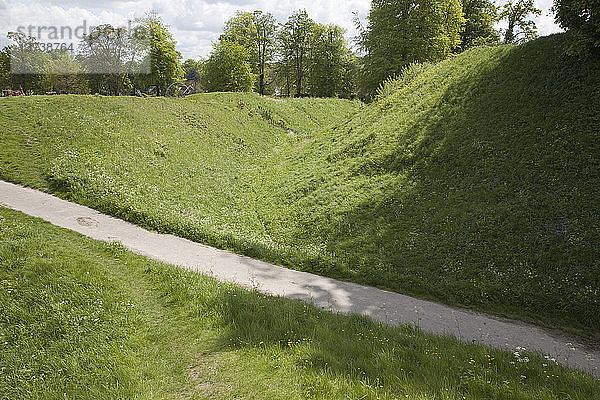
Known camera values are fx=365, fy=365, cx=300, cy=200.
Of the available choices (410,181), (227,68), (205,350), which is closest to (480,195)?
(410,181)

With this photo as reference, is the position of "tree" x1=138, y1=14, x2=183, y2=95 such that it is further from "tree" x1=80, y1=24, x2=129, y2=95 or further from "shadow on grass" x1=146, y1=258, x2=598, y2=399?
"shadow on grass" x1=146, y1=258, x2=598, y2=399

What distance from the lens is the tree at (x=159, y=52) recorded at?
4025cm

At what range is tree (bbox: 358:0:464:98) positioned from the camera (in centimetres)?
3353

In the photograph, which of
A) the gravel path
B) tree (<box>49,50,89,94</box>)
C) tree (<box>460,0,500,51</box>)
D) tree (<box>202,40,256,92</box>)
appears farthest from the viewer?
tree (<box>49,50,89,94</box>)

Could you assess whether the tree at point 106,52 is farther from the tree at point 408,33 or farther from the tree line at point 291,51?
the tree at point 408,33

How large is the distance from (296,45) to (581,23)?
5007 cm

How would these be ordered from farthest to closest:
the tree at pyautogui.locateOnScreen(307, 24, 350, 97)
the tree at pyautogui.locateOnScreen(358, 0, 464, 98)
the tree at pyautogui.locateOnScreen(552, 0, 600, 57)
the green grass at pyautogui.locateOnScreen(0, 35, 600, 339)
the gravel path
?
the tree at pyautogui.locateOnScreen(307, 24, 350, 97) < the tree at pyautogui.locateOnScreen(358, 0, 464, 98) < the tree at pyautogui.locateOnScreen(552, 0, 600, 57) < the green grass at pyautogui.locateOnScreen(0, 35, 600, 339) < the gravel path

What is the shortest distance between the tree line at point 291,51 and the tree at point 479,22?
114mm

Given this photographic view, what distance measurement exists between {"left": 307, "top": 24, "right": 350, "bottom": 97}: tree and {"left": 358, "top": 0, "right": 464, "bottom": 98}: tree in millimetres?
19980

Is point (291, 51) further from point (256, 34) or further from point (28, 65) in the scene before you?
point (28, 65)

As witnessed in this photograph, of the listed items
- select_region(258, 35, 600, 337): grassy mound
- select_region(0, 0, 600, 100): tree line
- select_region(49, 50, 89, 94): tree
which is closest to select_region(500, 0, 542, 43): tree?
select_region(0, 0, 600, 100): tree line

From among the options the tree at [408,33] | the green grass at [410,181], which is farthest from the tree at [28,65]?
the tree at [408,33]

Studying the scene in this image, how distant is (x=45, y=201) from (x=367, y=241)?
37.5 feet

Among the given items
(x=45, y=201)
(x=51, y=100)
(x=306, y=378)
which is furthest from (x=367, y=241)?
(x=51, y=100)
